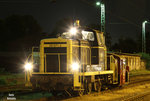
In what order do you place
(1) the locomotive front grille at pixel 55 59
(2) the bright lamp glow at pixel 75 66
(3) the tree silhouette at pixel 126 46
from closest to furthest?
(2) the bright lamp glow at pixel 75 66 < (1) the locomotive front grille at pixel 55 59 < (3) the tree silhouette at pixel 126 46

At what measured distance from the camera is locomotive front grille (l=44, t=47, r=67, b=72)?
10.0m

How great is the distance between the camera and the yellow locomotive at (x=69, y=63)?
9.56m

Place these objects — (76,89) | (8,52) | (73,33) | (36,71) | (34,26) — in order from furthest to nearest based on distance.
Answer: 1. (34,26)
2. (8,52)
3. (73,33)
4. (36,71)
5. (76,89)

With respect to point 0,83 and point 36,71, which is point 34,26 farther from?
point 36,71

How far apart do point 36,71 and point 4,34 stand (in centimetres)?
3249

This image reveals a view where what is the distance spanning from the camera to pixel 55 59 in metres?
10.1

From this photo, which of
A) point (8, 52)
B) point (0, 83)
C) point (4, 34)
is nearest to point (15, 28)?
point (4, 34)

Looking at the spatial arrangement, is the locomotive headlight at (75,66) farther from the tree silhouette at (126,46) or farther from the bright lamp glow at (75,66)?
the tree silhouette at (126,46)

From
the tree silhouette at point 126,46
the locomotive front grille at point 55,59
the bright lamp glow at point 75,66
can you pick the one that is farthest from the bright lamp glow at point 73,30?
the tree silhouette at point 126,46

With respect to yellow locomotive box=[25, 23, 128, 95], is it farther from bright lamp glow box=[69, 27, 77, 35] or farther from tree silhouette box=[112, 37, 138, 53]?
tree silhouette box=[112, 37, 138, 53]

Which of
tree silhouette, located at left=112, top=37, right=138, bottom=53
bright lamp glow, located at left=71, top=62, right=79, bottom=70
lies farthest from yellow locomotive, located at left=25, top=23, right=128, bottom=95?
tree silhouette, located at left=112, top=37, right=138, bottom=53

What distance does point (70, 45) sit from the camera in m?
10.0

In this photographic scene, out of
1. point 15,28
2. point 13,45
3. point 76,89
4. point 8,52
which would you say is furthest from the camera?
point 15,28

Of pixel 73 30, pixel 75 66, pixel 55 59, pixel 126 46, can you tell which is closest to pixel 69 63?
pixel 75 66
